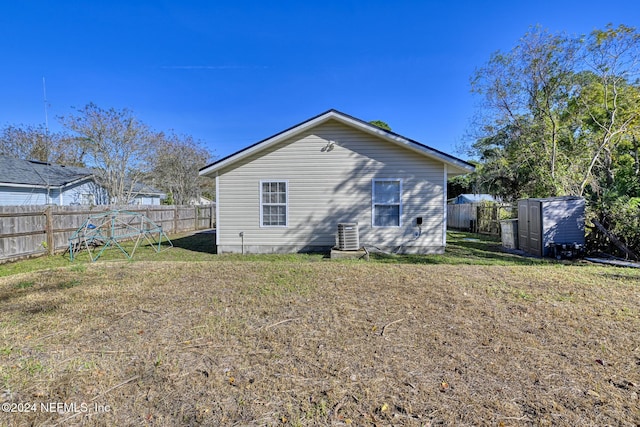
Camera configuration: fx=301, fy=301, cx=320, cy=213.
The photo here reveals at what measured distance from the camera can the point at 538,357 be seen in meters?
2.90

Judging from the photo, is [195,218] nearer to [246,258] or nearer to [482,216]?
[246,258]

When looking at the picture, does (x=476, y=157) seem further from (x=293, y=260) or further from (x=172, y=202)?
(x=172, y=202)

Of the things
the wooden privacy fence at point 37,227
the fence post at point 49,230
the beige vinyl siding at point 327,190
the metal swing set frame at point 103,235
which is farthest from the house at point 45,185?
the beige vinyl siding at point 327,190

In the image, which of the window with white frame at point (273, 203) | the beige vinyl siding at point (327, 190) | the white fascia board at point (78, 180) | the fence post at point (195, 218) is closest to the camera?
the beige vinyl siding at point (327, 190)

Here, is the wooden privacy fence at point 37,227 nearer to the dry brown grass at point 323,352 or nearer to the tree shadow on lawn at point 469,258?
the dry brown grass at point 323,352

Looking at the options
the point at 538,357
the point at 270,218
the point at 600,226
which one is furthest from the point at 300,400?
the point at 600,226

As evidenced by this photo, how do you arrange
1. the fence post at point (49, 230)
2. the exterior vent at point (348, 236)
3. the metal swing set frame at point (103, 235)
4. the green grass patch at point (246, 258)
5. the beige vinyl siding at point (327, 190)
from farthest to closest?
the beige vinyl siding at point (327, 190), the fence post at point (49, 230), the metal swing set frame at point (103, 235), the exterior vent at point (348, 236), the green grass patch at point (246, 258)

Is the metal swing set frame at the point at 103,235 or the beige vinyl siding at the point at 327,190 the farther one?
the beige vinyl siding at the point at 327,190

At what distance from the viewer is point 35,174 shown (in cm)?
1524

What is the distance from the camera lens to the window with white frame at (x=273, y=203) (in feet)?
31.0

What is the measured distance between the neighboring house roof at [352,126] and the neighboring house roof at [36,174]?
11.1 metres

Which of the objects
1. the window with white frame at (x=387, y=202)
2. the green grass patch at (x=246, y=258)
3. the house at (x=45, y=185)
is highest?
the house at (x=45, y=185)

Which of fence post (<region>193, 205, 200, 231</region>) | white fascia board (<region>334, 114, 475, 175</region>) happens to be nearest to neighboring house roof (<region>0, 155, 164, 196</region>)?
fence post (<region>193, 205, 200, 231</region>)

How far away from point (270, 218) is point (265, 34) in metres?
8.61
